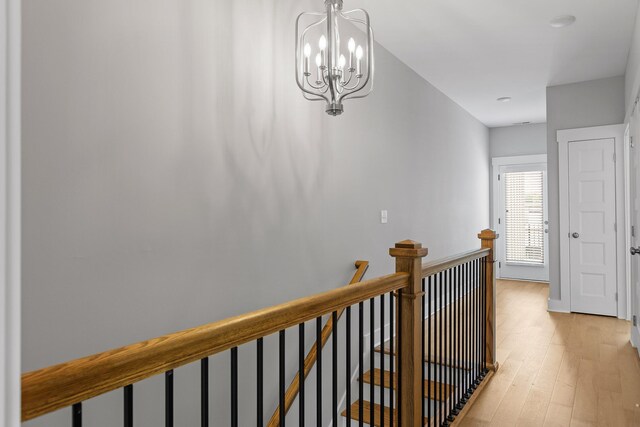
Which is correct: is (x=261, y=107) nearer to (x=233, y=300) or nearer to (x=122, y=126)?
(x=122, y=126)

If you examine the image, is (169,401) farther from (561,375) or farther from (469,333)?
(561,375)

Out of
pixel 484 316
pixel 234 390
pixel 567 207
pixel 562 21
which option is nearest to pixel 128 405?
pixel 234 390

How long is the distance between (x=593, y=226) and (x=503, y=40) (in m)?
2.45

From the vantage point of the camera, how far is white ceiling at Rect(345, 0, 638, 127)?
3.21m

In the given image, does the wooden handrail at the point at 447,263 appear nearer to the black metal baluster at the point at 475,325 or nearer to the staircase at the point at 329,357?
the staircase at the point at 329,357

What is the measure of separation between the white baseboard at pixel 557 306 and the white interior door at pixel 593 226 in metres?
0.08

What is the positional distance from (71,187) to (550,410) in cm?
277

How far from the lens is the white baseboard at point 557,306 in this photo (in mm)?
5012

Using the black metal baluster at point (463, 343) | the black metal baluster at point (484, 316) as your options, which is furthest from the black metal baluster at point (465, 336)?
the black metal baluster at point (484, 316)

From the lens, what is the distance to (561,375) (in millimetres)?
3115

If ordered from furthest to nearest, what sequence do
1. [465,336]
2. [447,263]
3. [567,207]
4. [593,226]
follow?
1. [567,207]
2. [593,226]
3. [465,336]
4. [447,263]
